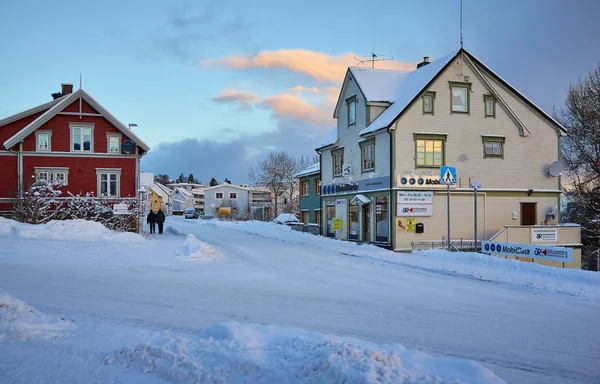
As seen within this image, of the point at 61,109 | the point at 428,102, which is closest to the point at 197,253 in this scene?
the point at 428,102

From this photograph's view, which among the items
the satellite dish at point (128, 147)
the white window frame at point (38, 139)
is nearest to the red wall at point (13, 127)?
the white window frame at point (38, 139)

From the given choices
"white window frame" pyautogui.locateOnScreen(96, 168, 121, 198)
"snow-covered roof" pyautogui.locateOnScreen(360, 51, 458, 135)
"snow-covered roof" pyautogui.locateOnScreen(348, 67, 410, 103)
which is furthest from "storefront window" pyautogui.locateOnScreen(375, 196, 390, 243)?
"white window frame" pyautogui.locateOnScreen(96, 168, 121, 198)

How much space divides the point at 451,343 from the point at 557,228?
956 inches

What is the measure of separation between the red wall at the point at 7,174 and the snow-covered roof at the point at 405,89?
2313 cm

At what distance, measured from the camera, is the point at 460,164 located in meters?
28.5

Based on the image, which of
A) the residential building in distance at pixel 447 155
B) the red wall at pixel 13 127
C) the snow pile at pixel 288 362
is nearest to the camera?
the snow pile at pixel 288 362

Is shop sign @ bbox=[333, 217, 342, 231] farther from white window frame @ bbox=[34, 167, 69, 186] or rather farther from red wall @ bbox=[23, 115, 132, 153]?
white window frame @ bbox=[34, 167, 69, 186]

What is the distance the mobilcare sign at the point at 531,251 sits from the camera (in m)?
17.3

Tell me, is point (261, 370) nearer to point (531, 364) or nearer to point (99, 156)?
point (531, 364)

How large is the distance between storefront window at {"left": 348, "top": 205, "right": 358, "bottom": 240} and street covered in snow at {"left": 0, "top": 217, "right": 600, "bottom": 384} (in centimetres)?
1217

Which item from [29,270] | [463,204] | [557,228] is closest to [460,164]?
[463,204]

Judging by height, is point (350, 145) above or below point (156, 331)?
above

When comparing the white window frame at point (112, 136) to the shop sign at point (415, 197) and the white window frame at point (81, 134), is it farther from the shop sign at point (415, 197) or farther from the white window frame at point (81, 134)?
the shop sign at point (415, 197)

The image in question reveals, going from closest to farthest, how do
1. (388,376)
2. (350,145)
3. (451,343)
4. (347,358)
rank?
(388,376), (347,358), (451,343), (350,145)
